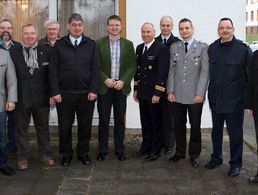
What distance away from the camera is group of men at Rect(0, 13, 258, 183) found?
5551mm

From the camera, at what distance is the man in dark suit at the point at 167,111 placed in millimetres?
6320

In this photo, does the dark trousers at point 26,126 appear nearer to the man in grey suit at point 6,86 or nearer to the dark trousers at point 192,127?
the man in grey suit at point 6,86

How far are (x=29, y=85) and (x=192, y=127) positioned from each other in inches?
88.0

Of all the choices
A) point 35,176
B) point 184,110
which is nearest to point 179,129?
point 184,110

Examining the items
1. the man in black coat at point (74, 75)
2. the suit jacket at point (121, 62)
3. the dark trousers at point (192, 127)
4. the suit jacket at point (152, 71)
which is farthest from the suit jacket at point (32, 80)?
the dark trousers at point (192, 127)

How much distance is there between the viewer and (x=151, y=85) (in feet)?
20.2

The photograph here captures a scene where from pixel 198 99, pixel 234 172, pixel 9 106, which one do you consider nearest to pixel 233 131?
pixel 234 172

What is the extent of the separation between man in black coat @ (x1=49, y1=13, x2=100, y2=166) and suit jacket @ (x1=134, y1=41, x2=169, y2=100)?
0.66 meters

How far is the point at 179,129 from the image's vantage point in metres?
6.23

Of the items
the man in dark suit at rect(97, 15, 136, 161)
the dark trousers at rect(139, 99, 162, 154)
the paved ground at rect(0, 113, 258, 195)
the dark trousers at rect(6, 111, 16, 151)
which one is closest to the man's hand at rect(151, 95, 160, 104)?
the dark trousers at rect(139, 99, 162, 154)

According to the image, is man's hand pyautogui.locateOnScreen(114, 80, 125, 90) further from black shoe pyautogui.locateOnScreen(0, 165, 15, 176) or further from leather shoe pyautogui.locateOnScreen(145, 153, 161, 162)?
black shoe pyautogui.locateOnScreen(0, 165, 15, 176)

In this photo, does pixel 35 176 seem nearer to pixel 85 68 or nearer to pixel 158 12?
pixel 85 68

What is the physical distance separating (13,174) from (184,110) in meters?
2.42

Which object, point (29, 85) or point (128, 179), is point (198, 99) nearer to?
point (128, 179)
